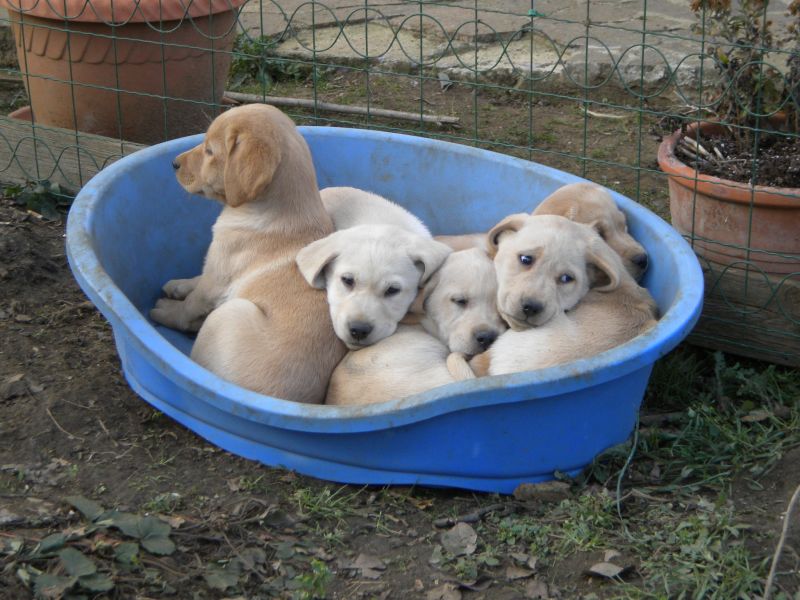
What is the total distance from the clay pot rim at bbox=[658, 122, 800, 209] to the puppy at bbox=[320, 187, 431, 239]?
1030 millimetres

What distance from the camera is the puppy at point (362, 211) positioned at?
14.4ft

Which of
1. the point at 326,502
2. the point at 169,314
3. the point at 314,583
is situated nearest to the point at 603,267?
the point at 326,502

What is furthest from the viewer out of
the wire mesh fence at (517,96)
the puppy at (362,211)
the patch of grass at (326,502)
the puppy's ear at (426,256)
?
the puppy at (362,211)

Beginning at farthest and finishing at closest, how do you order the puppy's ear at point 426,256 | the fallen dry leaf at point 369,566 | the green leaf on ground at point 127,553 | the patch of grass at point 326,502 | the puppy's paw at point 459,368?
the puppy's ear at point 426,256, the puppy's paw at point 459,368, the patch of grass at point 326,502, the fallen dry leaf at point 369,566, the green leaf on ground at point 127,553

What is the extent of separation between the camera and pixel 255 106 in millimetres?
4191

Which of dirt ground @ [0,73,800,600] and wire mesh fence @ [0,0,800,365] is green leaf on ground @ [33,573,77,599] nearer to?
dirt ground @ [0,73,800,600]

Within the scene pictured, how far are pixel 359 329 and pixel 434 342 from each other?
0.30 m

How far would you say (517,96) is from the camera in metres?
7.26

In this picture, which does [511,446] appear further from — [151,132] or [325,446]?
[151,132]

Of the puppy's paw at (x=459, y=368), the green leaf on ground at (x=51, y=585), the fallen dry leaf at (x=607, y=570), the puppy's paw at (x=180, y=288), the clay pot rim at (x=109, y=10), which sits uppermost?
the clay pot rim at (x=109, y=10)

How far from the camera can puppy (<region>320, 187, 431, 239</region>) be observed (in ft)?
14.4

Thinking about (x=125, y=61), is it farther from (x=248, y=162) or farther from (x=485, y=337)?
(x=485, y=337)

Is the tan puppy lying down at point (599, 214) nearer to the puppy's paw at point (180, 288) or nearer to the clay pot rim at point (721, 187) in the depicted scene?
the clay pot rim at point (721, 187)

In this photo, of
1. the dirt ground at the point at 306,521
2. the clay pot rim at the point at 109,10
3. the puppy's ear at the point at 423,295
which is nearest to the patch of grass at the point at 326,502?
the dirt ground at the point at 306,521
